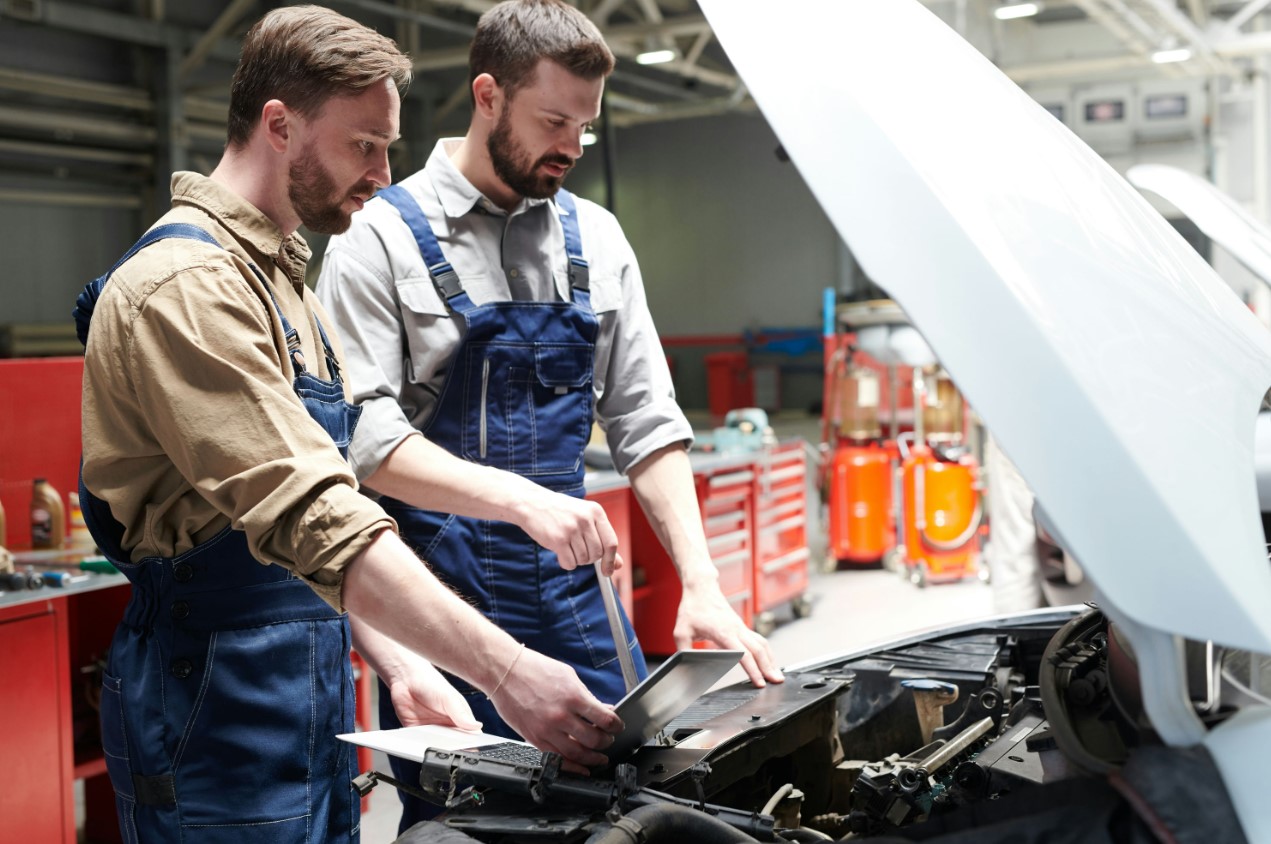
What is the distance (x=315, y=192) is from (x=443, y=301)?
0.42 meters

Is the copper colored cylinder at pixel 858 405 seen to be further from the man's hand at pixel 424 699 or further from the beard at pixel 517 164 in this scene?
the man's hand at pixel 424 699

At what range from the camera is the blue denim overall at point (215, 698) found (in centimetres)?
132

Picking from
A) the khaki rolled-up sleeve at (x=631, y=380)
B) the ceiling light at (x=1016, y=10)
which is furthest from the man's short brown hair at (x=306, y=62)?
the ceiling light at (x=1016, y=10)

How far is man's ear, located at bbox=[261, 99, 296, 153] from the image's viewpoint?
135cm

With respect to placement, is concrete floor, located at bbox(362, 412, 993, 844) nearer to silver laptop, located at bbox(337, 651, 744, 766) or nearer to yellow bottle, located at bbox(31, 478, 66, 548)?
yellow bottle, located at bbox(31, 478, 66, 548)

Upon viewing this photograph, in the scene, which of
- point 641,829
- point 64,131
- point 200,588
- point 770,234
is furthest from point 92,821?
point 770,234

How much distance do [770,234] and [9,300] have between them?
894 cm

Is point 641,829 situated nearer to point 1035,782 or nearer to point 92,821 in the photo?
point 1035,782

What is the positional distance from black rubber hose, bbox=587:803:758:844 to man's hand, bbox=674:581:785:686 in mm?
496

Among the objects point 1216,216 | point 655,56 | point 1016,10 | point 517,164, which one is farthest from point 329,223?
point 655,56

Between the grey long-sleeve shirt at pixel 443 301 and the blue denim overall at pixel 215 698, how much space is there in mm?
342

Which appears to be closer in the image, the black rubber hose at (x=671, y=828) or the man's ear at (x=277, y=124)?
the black rubber hose at (x=671, y=828)

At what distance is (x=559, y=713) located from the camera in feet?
3.86

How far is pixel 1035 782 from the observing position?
3.62 feet
